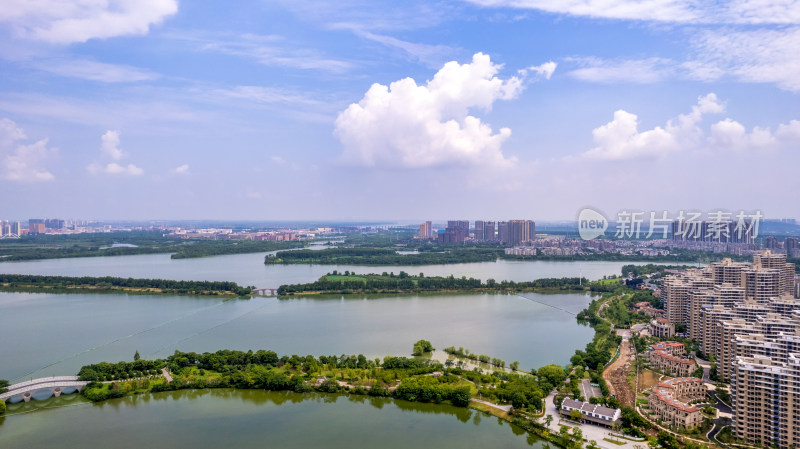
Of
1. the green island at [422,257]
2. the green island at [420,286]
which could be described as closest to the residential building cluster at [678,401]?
A: the green island at [420,286]

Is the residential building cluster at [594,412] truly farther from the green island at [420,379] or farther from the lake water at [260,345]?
the lake water at [260,345]

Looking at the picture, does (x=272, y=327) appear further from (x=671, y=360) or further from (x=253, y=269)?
(x=253, y=269)

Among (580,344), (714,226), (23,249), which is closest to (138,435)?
(580,344)

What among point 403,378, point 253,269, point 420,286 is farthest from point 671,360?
point 253,269

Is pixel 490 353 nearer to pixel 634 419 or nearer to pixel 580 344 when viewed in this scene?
pixel 580 344

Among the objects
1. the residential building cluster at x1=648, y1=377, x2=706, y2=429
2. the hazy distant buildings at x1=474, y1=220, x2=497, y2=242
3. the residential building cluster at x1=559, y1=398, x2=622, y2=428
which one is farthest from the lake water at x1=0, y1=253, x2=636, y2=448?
A: the hazy distant buildings at x1=474, y1=220, x2=497, y2=242
